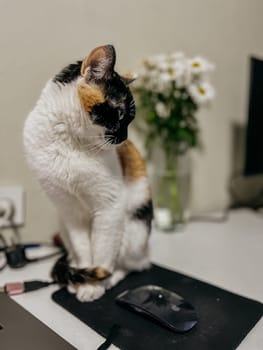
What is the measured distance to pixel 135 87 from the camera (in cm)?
105

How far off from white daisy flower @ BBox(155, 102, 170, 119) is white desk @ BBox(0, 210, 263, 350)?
353 mm

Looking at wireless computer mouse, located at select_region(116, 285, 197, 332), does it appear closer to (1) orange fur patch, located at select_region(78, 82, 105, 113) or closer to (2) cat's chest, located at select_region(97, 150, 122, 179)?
(2) cat's chest, located at select_region(97, 150, 122, 179)

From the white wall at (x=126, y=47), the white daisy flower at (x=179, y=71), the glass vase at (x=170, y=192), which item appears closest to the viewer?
the white wall at (x=126, y=47)

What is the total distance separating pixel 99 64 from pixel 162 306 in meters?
0.43

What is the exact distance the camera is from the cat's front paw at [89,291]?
71 cm

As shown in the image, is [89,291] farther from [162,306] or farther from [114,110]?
[114,110]

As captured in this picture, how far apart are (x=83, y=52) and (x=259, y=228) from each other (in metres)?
0.74

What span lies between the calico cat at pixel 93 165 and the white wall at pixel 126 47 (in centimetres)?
A: 24

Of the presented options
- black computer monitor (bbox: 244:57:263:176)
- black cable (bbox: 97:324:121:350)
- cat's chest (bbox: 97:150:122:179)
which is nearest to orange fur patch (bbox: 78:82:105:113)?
cat's chest (bbox: 97:150:122:179)

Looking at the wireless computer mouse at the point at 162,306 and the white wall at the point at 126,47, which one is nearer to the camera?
the wireless computer mouse at the point at 162,306

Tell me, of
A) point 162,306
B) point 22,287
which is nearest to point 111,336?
point 162,306

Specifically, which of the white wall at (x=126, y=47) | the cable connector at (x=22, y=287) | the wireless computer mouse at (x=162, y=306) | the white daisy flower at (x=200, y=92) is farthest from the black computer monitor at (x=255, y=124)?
the cable connector at (x=22, y=287)

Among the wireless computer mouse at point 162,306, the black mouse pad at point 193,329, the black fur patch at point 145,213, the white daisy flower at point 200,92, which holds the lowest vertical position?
the black mouse pad at point 193,329

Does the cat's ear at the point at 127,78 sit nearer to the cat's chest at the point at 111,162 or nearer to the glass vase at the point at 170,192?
the cat's chest at the point at 111,162
